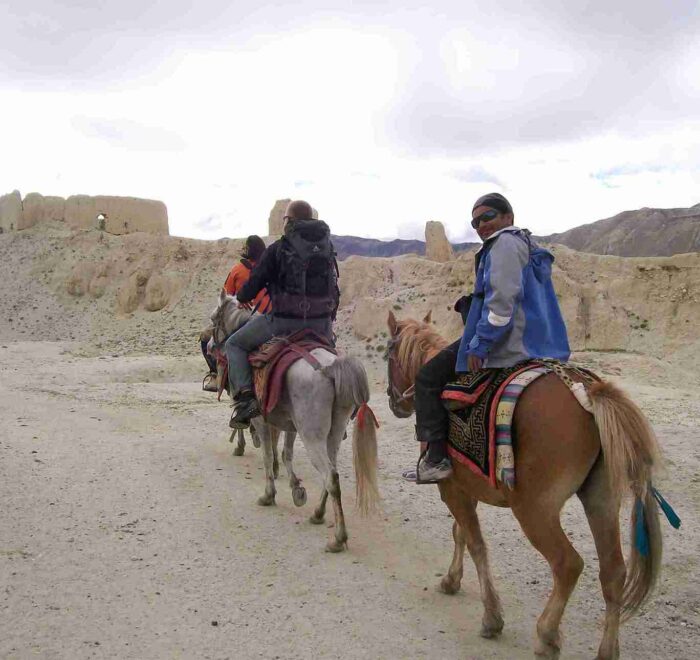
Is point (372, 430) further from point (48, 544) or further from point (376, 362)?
point (376, 362)

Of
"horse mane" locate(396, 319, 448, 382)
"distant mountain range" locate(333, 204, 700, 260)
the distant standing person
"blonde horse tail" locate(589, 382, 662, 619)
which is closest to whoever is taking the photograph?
"blonde horse tail" locate(589, 382, 662, 619)

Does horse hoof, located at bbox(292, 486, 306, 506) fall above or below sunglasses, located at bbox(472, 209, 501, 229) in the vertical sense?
below

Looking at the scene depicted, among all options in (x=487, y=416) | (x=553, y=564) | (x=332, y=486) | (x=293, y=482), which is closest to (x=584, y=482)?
(x=553, y=564)

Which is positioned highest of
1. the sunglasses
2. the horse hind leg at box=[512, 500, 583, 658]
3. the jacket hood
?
the sunglasses

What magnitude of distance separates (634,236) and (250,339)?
7996cm

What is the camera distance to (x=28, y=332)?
121 feet

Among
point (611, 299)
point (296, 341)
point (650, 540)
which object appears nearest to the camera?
point (650, 540)

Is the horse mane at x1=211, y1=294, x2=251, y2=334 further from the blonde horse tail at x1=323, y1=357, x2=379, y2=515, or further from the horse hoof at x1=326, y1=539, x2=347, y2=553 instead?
the horse hoof at x1=326, y1=539, x2=347, y2=553

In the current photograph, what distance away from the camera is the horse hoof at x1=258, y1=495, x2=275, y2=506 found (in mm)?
6859

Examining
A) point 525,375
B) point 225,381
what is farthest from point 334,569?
point 225,381

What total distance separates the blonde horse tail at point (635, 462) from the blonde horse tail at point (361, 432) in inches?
94.0

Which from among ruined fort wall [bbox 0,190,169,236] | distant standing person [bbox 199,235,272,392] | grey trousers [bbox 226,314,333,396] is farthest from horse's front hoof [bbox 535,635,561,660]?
ruined fort wall [bbox 0,190,169,236]

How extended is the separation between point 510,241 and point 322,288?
9.44ft

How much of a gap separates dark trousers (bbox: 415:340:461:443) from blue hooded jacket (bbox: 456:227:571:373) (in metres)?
0.19
